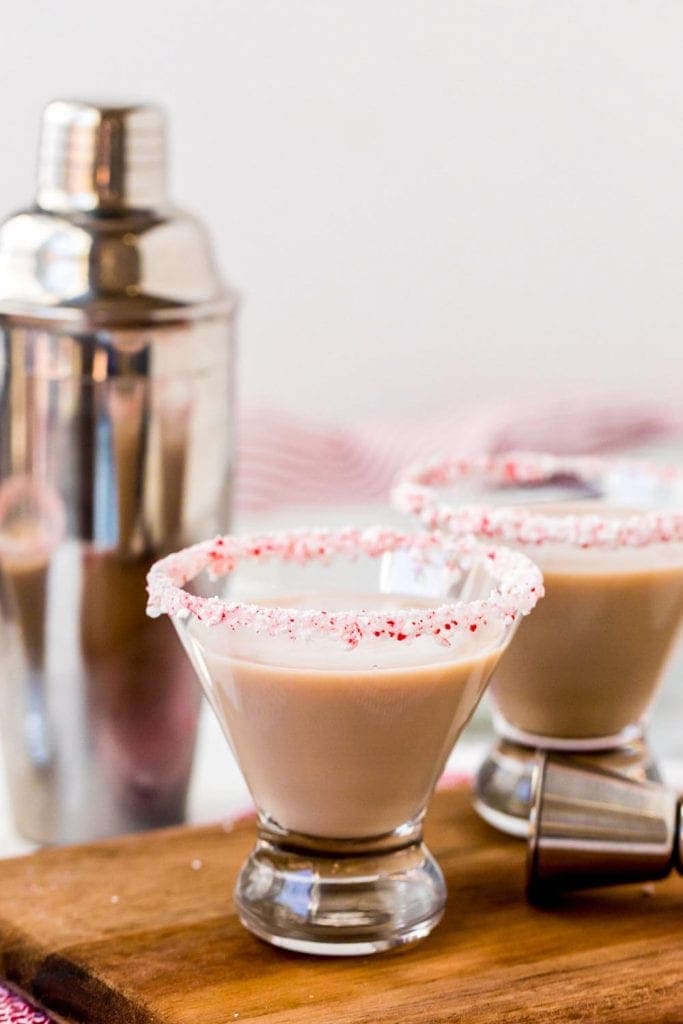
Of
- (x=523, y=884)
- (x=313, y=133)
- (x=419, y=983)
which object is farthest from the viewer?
(x=313, y=133)

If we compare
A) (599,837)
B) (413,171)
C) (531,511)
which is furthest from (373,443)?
(599,837)

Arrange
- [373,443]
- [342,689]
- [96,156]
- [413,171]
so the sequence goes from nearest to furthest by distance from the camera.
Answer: [342,689]
[96,156]
[373,443]
[413,171]

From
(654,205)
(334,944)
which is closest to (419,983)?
(334,944)

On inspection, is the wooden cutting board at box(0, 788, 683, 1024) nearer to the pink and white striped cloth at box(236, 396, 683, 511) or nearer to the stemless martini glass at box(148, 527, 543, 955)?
the stemless martini glass at box(148, 527, 543, 955)

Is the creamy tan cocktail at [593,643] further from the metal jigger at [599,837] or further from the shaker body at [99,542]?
the shaker body at [99,542]

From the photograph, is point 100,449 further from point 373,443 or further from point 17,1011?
point 373,443

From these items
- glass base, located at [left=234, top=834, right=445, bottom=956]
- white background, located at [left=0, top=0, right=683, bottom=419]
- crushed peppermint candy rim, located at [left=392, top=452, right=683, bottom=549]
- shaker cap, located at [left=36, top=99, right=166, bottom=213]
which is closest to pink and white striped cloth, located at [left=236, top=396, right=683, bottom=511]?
white background, located at [left=0, top=0, right=683, bottom=419]

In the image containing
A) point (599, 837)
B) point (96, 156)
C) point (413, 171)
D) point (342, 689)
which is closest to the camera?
point (342, 689)

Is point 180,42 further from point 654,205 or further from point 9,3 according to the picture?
point 654,205
